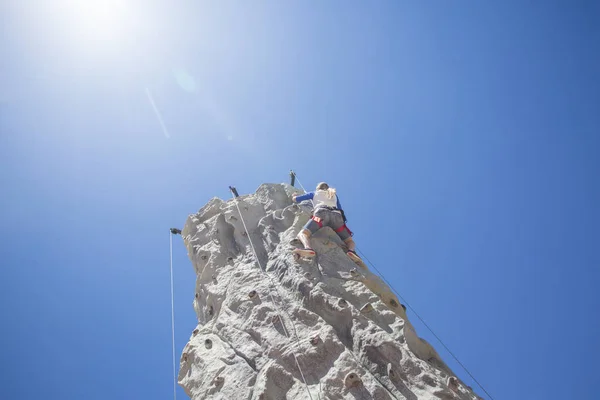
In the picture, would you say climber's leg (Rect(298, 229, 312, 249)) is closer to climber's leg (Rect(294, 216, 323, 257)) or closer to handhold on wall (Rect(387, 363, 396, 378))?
climber's leg (Rect(294, 216, 323, 257))

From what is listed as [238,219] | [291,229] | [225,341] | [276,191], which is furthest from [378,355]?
[276,191]

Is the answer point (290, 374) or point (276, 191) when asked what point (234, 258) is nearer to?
point (276, 191)

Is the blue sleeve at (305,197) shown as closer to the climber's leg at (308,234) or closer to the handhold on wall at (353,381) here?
the climber's leg at (308,234)

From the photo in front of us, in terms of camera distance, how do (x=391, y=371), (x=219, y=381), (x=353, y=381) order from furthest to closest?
(x=219, y=381), (x=391, y=371), (x=353, y=381)

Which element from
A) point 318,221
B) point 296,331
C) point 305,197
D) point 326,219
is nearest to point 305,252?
point 318,221

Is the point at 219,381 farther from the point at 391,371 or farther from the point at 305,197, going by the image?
the point at 305,197

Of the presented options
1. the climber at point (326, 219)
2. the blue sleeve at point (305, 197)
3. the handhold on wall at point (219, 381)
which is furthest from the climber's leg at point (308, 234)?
the handhold on wall at point (219, 381)

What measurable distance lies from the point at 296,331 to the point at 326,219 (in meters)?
2.84

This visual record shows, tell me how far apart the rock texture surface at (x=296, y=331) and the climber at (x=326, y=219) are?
25cm

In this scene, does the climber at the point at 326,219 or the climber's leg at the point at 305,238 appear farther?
the climber at the point at 326,219

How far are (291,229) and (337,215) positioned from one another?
117cm

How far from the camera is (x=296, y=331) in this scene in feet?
18.1

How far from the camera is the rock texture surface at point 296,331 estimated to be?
4605 millimetres

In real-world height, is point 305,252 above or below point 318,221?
below
